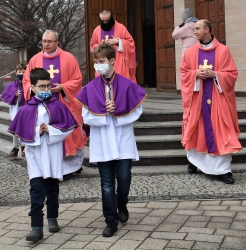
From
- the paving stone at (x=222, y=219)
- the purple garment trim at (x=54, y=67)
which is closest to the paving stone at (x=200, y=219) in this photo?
the paving stone at (x=222, y=219)

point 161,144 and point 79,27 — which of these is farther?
point 79,27

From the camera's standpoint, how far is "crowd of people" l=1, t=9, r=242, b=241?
18.3ft

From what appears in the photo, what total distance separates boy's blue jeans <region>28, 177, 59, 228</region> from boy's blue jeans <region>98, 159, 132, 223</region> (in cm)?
46

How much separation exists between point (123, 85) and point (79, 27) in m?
22.2

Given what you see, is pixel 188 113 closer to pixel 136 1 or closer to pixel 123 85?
pixel 123 85

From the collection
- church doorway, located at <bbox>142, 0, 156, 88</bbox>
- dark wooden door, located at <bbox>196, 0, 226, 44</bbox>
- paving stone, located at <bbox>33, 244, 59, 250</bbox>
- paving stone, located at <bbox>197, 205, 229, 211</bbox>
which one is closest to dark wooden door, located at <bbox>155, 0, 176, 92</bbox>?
dark wooden door, located at <bbox>196, 0, 226, 44</bbox>

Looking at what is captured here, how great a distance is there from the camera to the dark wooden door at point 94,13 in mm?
14308

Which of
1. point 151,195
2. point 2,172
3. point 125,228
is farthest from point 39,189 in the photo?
point 2,172

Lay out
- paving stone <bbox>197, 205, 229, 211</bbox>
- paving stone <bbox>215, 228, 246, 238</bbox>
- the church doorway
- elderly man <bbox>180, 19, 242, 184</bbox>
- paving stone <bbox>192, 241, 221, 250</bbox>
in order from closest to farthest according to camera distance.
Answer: paving stone <bbox>192, 241, 221, 250</bbox>
paving stone <bbox>215, 228, 246, 238</bbox>
paving stone <bbox>197, 205, 229, 211</bbox>
elderly man <bbox>180, 19, 242, 184</bbox>
the church doorway

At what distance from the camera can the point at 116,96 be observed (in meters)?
5.65

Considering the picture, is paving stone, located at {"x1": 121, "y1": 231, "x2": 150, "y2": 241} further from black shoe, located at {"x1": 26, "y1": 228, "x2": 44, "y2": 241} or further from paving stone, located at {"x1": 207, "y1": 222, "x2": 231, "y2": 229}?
black shoe, located at {"x1": 26, "y1": 228, "x2": 44, "y2": 241}

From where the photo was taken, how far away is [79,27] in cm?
2742

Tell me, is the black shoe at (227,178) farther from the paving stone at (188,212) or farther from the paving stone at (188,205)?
the paving stone at (188,212)

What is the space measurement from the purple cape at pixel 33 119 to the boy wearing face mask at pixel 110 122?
0.60ft
